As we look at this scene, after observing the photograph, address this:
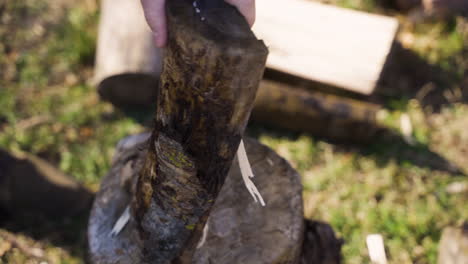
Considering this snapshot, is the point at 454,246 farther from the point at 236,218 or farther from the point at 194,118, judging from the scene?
the point at 194,118

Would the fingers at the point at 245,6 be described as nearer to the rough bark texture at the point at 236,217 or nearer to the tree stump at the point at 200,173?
the tree stump at the point at 200,173

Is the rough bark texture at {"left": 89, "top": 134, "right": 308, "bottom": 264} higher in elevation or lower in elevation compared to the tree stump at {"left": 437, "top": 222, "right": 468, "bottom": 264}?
higher

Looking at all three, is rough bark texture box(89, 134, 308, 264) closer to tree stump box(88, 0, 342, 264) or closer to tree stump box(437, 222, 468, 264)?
tree stump box(88, 0, 342, 264)

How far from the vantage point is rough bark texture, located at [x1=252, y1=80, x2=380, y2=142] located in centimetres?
306

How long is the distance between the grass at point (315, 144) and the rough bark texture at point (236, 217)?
3.16 ft

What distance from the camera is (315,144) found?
3.28 metres

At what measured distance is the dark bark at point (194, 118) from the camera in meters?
1.08

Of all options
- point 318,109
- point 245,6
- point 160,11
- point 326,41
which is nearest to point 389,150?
point 318,109

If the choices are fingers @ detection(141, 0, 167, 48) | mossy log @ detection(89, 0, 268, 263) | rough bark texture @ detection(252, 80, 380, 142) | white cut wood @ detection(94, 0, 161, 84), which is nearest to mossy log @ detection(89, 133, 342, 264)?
mossy log @ detection(89, 0, 268, 263)

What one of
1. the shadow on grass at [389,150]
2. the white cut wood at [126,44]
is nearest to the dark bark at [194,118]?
the white cut wood at [126,44]

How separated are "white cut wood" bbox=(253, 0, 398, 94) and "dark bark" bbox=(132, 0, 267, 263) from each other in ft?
5.89

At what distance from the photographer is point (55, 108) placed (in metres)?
3.32

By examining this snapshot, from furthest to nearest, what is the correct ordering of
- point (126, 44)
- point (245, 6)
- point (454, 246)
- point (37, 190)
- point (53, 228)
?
point (126, 44)
point (53, 228)
point (37, 190)
point (454, 246)
point (245, 6)

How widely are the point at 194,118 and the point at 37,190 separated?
5.70 feet
